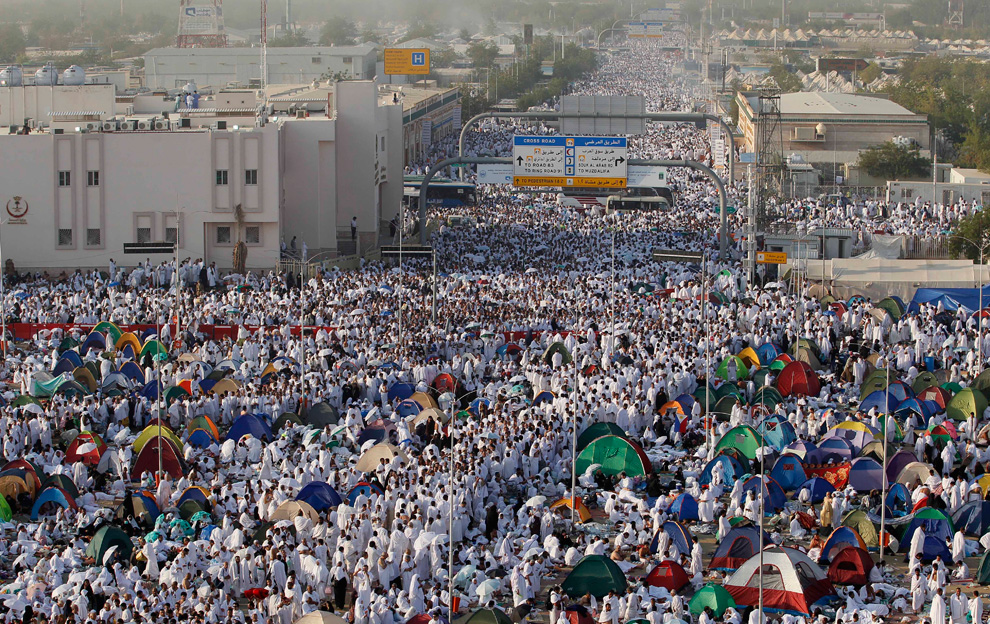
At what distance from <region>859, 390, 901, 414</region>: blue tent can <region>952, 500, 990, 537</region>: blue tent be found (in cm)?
553

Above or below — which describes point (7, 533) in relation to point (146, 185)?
below

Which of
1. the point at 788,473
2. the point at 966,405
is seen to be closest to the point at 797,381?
the point at 966,405

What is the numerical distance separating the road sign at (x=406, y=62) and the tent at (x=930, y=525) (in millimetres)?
49732

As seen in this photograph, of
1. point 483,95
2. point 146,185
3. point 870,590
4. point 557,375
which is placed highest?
point 483,95

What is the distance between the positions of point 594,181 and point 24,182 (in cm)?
1613

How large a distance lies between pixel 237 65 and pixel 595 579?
79.3 meters

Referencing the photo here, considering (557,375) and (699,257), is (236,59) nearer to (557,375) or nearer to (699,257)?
(699,257)

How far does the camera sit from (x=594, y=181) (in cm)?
4153

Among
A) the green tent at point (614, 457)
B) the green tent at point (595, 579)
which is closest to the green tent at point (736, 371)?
the green tent at point (614, 457)

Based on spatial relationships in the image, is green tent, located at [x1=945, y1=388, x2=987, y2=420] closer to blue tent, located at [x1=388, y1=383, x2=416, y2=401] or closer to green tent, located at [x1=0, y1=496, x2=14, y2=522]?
blue tent, located at [x1=388, y1=383, x2=416, y2=401]

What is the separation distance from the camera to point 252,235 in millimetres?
39906

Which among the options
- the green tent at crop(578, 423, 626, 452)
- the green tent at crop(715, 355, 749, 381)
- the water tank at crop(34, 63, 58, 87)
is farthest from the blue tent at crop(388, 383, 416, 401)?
the water tank at crop(34, 63, 58, 87)

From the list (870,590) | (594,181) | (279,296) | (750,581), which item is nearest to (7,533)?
(750,581)

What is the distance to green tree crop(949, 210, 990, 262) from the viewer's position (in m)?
40.5
